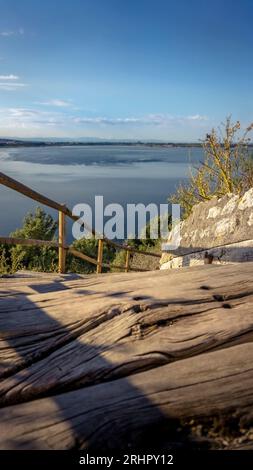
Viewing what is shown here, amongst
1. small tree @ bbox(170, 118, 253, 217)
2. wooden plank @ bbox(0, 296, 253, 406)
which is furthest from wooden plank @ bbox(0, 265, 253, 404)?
small tree @ bbox(170, 118, 253, 217)

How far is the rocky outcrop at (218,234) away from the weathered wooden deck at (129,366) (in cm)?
284

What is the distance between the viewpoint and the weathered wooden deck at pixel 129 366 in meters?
1.16

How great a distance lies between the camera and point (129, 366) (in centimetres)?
137

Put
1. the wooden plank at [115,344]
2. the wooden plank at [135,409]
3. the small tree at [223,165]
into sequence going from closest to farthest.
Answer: the wooden plank at [135,409] → the wooden plank at [115,344] → the small tree at [223,165]

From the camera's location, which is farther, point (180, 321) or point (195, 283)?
A: point (195, 283)

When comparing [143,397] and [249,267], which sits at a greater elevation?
[249,267]

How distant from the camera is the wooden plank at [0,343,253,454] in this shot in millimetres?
1131

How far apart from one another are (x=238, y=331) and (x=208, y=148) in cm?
925

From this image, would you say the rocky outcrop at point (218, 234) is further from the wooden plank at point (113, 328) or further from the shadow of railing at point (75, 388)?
the shadow of railing at point (75, 388)

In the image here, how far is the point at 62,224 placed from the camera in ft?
14.0

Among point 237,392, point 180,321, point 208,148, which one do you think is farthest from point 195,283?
point 208,148

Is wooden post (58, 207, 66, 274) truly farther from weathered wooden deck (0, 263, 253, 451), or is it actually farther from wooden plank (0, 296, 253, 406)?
wooden plank (0, 296, 253, 406)

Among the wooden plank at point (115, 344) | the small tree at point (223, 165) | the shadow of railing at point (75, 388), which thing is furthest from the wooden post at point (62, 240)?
the small tree at point (223, 165)

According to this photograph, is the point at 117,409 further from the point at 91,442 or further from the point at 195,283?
the point at 195,283
